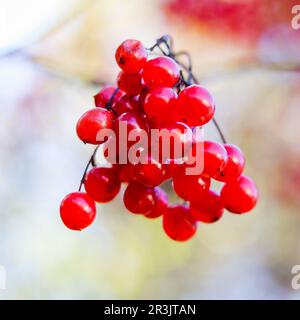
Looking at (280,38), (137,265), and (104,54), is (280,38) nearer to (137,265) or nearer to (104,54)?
(104,54)

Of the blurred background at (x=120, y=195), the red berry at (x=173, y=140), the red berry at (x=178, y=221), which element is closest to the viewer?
the red berry at (x=173, y=140)

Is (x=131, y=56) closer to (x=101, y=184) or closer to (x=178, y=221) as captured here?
(x=101, y=184)

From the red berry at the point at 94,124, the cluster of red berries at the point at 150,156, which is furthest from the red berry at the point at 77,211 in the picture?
the red berry at the point at 94,124

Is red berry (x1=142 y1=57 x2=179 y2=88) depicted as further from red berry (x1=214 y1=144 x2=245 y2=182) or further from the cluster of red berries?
red berry (x1=214 y1=144 x2=245 y2=182)

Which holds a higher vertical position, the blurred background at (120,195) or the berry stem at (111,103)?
the blurred background at (120,195)

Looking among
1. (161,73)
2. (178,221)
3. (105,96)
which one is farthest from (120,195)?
(161,73)

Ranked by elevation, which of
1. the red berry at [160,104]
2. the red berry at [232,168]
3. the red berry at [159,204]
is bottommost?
the red berry at [232,168]

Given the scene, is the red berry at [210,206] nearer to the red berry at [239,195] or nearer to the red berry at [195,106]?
the red berry at [239,195]

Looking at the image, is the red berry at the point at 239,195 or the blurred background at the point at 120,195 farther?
the blurred background at the point at 120,195

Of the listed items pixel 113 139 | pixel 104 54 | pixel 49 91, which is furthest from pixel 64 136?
pixel 113 139
